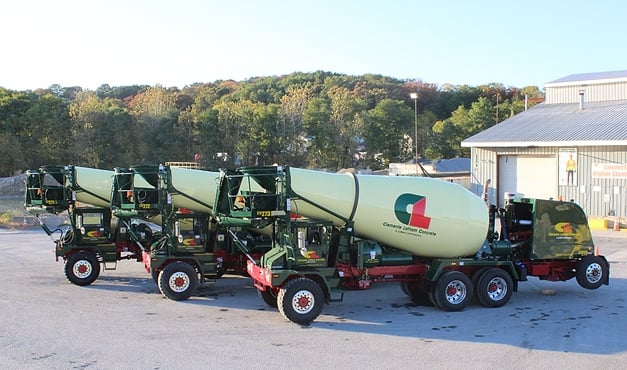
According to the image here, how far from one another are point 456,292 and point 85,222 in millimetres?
10262

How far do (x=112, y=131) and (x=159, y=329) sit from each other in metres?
63.9

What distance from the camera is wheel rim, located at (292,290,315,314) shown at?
42.6ft

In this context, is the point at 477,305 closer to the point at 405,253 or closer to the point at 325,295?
the point at 405,253

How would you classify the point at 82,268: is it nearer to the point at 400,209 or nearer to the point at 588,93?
the point at 400,209

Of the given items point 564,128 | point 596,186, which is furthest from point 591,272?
point 564,128

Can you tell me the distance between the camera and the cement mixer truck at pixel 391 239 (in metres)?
13.3

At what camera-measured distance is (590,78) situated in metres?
43.1

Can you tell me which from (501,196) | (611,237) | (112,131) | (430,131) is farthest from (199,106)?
(611,237)

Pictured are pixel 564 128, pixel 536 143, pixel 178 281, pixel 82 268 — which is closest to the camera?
pixel 178 281

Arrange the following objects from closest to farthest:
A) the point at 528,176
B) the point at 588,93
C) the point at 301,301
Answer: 1. the point at 301,301
2. the point at 528,176
3. the point at 588,93

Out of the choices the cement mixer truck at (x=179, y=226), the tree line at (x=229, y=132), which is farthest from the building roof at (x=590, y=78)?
the cement mixer truck at (x=179, y=226)

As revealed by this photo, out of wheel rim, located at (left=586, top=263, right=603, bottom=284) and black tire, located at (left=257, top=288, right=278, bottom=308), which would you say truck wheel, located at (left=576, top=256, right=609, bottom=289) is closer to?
wheel rim, located at (left=586, top=263, right=603, bottom=284)

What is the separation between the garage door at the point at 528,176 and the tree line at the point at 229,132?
→ 2954 centimetres

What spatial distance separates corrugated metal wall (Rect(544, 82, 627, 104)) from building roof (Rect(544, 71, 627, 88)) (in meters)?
0.25
